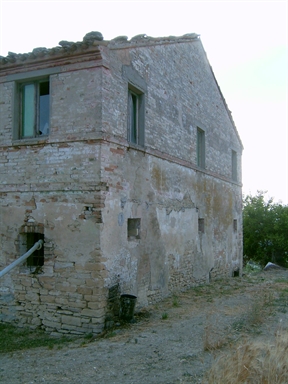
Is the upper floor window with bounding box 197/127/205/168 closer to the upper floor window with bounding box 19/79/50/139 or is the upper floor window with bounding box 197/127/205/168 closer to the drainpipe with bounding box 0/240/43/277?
the upper floor window with bounding box 19/79/50/139

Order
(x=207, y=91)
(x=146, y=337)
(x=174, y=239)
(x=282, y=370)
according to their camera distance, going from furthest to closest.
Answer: (x=207, y=91)
(x=174, y=239)
(x=146, y=337)
(x=282, y=370)

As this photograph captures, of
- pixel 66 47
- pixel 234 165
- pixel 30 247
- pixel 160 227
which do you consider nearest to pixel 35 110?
pixel 66 47

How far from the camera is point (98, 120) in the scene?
7820 millimetres

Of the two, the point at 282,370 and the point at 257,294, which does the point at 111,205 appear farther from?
the point at 257,294

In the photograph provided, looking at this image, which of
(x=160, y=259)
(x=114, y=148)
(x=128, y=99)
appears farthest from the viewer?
(x=160, y=259)

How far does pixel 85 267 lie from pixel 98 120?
2883mm

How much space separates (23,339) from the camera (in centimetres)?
755

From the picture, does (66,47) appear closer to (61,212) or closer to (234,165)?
(61,212)

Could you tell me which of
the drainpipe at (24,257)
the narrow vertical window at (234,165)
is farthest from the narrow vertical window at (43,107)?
the narrow vertical window at (234,165)

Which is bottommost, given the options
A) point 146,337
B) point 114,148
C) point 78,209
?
point 146,337

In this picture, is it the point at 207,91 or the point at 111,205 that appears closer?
the point at 111,205

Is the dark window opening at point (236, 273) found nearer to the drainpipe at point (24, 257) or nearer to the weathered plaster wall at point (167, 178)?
the weathered plaster wall at point (167, 178)

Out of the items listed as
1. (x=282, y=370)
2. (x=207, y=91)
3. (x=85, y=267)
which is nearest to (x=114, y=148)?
(x=85, y=267)

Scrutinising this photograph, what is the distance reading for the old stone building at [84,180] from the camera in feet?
25.5
